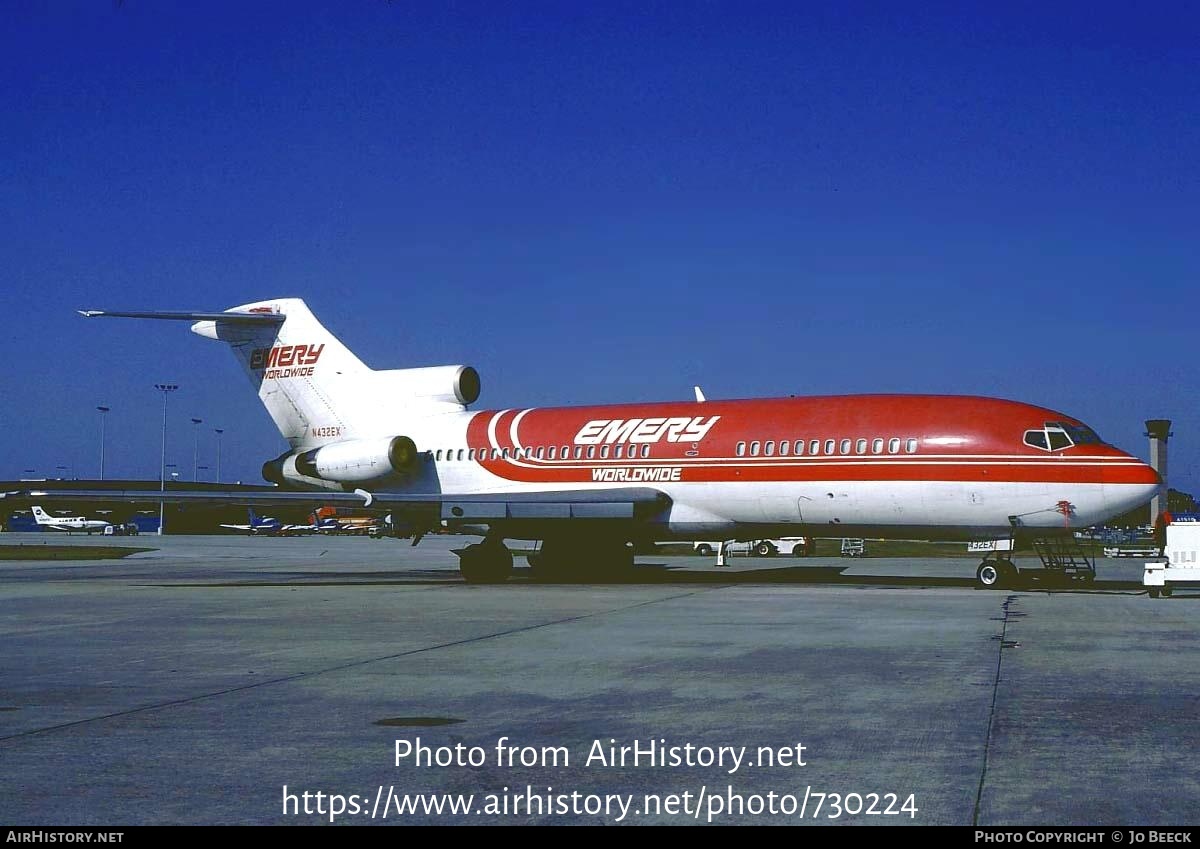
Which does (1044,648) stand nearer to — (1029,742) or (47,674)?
(1029,742)

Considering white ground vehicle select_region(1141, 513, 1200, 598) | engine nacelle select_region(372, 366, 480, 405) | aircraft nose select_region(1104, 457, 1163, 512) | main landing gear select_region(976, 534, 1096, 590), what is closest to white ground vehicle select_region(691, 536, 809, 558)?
engine nacelle select_region(372, 366, 480, 405)

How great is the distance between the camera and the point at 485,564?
29.5m

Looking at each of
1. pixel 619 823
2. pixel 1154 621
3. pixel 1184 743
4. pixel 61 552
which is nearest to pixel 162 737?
pixel 619 823

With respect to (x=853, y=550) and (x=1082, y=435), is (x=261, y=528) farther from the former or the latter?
(x=1082, y=435)

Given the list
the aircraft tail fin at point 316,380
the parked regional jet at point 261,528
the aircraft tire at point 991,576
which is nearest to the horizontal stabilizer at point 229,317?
the aircraft tail fin at point 316,380

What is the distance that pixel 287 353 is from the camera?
118ft

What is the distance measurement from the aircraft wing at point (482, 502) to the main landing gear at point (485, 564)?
768 millimetres

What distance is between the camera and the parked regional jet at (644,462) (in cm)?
2477

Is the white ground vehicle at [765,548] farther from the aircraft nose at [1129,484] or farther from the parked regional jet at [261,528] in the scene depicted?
the parked regional jet at [261,528]

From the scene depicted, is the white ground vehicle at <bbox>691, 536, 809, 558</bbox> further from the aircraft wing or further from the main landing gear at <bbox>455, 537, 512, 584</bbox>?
the aircraft wing

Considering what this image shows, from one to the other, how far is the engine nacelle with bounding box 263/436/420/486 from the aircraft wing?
3.33m

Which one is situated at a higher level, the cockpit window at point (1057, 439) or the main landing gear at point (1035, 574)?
the cockpit window at point (1057, 439)

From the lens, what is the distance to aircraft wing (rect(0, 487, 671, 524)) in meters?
27.0

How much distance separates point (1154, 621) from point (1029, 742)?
1083 centimetres
